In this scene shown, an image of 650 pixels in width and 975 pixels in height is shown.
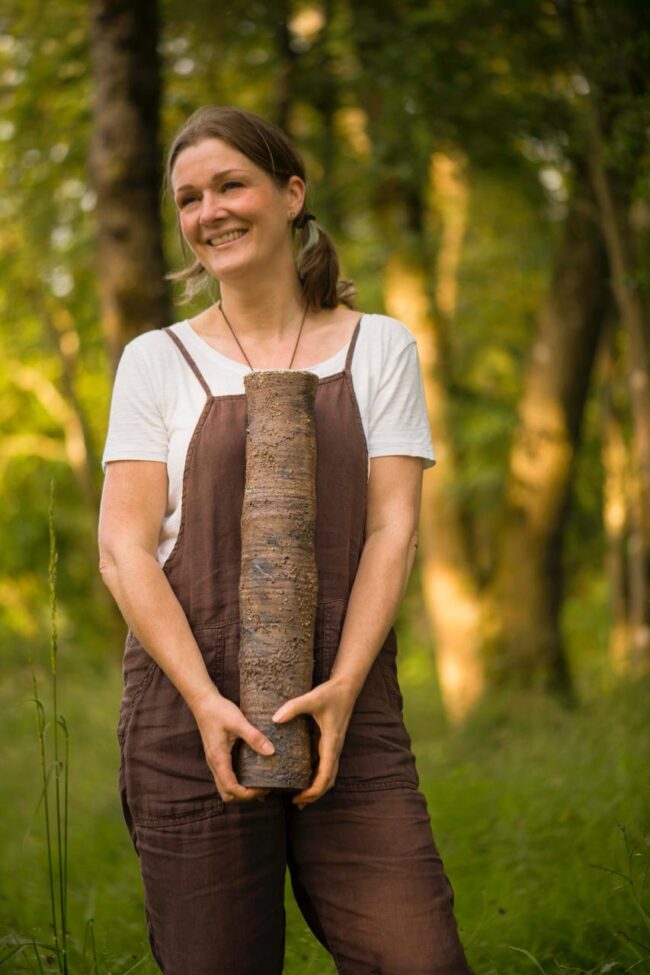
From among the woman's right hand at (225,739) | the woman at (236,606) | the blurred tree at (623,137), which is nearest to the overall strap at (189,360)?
the woman at (236,606)

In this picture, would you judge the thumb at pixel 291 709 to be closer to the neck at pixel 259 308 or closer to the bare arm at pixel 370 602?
the bare arm at pixel 370 602

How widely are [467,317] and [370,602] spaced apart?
41.0 ft

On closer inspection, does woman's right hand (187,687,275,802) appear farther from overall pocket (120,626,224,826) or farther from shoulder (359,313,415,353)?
shoulder (359,313,415,353)

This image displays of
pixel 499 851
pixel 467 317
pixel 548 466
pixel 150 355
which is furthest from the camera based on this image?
pixel 467 317

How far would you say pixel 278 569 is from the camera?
2504 millimetres

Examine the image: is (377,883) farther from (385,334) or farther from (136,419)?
(385,334)

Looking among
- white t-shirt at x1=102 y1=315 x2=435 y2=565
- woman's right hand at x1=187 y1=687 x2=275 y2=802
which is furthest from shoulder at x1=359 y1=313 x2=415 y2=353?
woman's right hand at x1=187 y1=687 x2=275 y2=802

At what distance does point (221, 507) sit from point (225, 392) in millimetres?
260

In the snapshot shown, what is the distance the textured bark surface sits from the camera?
2.42 metres

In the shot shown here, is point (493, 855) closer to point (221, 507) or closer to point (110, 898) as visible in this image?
point (110, 898)

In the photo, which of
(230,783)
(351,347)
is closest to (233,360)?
(351,347)

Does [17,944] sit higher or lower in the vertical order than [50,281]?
lower

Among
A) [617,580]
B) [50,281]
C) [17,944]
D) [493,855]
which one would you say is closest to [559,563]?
[617,580]

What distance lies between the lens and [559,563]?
9203 mm
